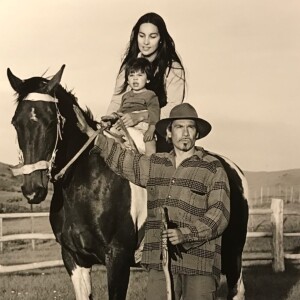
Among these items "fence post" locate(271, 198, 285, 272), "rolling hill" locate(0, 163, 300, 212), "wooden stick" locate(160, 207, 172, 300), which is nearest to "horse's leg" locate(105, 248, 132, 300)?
"wooden stick" locate(160, 207, 172, 300)

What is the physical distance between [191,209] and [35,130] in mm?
1208

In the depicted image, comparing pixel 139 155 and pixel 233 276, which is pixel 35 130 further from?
pixel 233 276

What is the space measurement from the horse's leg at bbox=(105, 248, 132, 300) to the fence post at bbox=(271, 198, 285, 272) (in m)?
4.84

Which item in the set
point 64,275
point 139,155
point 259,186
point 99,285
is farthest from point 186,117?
point 64,275

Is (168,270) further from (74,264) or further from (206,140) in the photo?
(206,140)

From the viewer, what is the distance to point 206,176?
395cm

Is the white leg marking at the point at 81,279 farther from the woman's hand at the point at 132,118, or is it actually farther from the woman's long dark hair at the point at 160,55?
the woman's long dark hair at the point at 160,55

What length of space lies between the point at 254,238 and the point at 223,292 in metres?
2.88

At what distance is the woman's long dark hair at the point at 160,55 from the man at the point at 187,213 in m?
1.39

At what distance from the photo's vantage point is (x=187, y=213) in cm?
391

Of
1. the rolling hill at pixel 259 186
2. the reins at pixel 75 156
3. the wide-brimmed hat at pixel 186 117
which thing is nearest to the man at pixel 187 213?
the wide-brimmed hat at pixel 186 117

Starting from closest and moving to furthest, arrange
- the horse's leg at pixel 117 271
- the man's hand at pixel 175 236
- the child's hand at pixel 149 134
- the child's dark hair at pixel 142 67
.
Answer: the man's hand at pixel 175 236
the horse's leg at pixel 117 271
the child's hand at pixel 149 134
the child's dark hair at pixel 142 67

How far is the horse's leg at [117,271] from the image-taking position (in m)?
4.66

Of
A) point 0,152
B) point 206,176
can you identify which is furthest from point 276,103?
point 206,176
